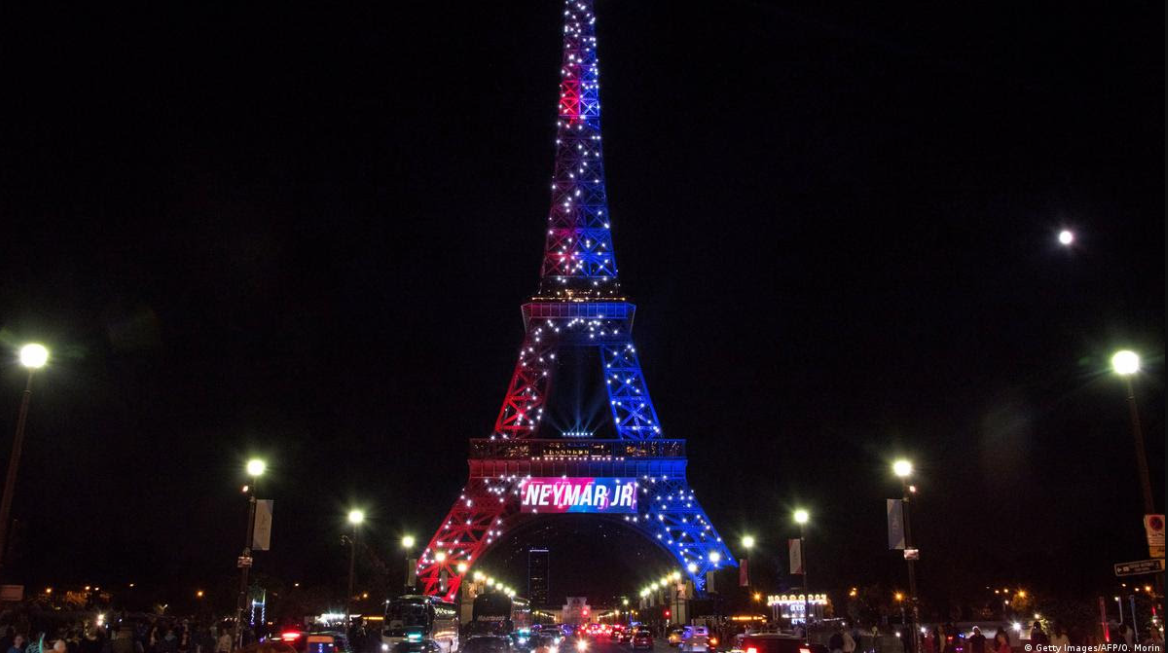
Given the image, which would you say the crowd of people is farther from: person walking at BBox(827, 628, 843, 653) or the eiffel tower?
the eiffel tower

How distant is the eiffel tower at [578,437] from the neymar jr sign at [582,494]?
0.08 meters

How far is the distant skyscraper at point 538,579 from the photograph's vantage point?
188 meters

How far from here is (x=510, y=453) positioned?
81.8 meters

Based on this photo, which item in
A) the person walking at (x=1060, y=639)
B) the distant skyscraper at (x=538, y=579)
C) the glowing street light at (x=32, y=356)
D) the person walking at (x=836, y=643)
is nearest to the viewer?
the glowing street light at (x=32, y=356)

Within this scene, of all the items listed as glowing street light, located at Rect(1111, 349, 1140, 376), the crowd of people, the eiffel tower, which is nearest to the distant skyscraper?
the eiffel tower

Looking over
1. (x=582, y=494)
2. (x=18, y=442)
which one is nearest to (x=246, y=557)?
(x=18, y=442)

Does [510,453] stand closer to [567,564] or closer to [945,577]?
[945,577]

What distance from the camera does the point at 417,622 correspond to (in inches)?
1884

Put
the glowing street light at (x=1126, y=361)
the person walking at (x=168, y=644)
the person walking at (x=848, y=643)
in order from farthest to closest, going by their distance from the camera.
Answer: the person walking at (x=848, y=643) < the person walking at (x=168, y=644) < the glowing street light at (x=1126, y=361)

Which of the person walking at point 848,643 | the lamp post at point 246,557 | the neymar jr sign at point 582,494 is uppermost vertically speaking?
the neymar jr sign at point 582,494

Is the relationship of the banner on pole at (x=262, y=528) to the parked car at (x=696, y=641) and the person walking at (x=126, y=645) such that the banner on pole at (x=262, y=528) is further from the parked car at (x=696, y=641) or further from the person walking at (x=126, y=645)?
the parked car at (x=696, y=641)

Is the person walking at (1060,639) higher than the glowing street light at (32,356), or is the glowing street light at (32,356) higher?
the glowing street light at (32,356)

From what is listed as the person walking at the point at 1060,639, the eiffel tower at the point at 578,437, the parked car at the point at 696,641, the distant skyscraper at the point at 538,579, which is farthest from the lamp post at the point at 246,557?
the distant skyscraper at the point at 538,579

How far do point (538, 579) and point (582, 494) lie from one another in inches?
4633
